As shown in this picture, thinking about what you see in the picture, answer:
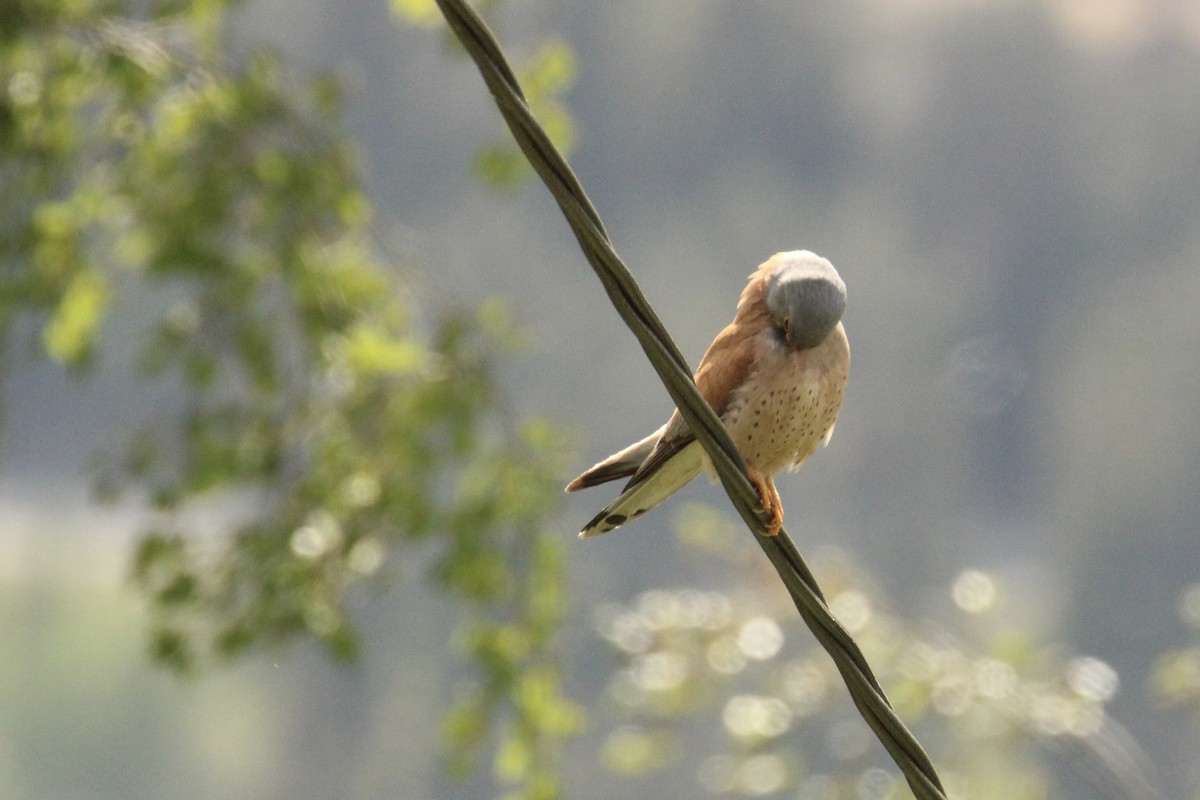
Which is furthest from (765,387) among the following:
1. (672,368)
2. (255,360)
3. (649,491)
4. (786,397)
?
(255,360)

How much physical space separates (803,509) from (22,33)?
346 inches

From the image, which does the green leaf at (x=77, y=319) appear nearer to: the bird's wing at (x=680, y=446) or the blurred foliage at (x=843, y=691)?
the blurred foliage at (x=843, y=691)

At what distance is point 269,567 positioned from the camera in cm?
507

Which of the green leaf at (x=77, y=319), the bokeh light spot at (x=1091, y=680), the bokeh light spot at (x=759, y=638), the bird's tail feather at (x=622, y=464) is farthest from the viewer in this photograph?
the bokeh light spot at (x=759, y=638)

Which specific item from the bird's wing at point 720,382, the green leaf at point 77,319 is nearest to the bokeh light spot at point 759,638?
the bird's wing at point 720,382

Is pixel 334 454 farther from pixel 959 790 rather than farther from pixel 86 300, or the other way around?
pixel 959 790

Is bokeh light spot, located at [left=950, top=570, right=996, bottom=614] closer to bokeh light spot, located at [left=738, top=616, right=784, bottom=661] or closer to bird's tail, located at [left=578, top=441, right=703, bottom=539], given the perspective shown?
bokeh light spot, located at [left=738, top=616, right=784, bottom=661]

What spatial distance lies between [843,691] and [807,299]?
3.52 meters

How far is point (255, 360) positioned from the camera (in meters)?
5.52

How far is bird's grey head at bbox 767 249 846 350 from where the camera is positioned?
104 inches

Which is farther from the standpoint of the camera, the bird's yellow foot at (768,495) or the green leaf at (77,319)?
the green leaf at (77,319)

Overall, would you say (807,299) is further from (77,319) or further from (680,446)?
(77,319)

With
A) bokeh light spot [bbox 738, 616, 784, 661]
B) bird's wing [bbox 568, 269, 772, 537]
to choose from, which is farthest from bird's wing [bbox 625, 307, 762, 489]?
bokeh light spot [bbox 738, 616, 784, 661]

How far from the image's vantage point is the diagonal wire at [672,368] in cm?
165
